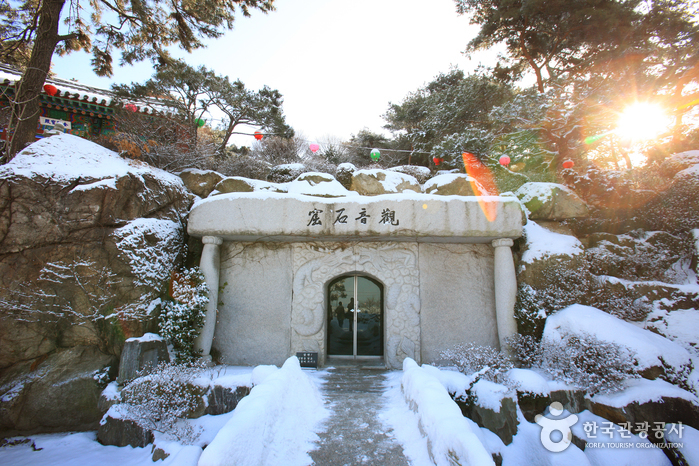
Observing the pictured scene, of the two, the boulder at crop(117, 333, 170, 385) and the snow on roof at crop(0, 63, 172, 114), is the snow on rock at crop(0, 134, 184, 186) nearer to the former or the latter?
the boulder at crop(117, 333, 170, 385)

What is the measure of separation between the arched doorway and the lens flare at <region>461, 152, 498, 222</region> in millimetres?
2878

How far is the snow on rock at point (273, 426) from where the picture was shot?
277 cm

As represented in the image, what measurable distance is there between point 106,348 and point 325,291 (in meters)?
4.14

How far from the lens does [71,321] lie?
5.66 metres

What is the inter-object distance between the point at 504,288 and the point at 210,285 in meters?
5.98

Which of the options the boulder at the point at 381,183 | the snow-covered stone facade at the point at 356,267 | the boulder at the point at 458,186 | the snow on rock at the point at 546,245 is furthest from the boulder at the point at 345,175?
the snow on rock at the point at 546,245

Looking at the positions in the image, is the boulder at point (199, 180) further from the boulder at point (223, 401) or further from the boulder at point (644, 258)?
the boulder at point (644, 258)

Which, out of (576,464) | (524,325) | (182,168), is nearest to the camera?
(576,464)

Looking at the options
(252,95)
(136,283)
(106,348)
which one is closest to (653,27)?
(252,95)

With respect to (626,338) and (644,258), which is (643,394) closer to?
(626,338)

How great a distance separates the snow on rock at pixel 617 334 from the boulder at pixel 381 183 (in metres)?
4.42

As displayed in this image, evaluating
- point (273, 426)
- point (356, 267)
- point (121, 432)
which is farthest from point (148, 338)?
point (356, 267)

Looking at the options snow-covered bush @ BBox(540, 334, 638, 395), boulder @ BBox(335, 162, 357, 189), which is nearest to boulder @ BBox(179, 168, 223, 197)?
boulder @ BBox(335, 162, 357, 189)

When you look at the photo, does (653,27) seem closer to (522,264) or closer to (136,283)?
(522,264)
